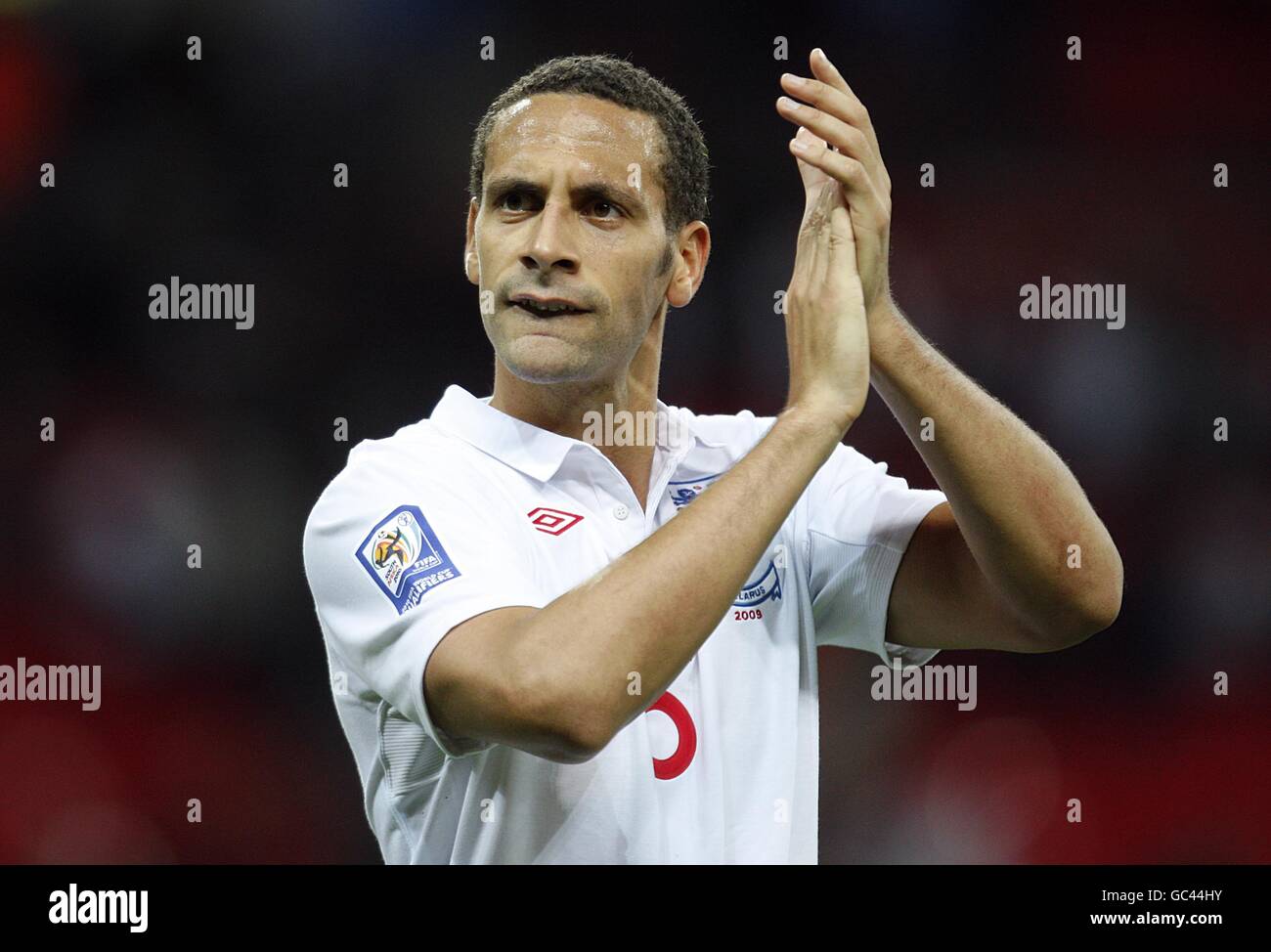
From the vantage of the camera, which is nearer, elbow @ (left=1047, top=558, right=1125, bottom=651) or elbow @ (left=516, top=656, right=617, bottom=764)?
elbow @ (left=516, top=656, right=617, bottom=764)

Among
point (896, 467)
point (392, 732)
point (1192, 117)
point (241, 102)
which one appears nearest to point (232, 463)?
point (241, 102)

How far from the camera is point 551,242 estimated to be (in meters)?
2.64

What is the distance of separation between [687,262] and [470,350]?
6.95 ft

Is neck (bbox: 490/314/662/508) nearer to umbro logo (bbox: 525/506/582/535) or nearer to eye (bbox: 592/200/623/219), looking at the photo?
umbro logo (bbox: 525/506/582/535)

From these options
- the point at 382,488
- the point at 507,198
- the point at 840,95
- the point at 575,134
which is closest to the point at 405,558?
the point at 382,488

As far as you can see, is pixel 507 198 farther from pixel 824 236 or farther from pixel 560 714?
pixel 560 714

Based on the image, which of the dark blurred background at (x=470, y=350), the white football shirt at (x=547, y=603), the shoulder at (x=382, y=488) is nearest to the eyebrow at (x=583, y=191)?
the white football shirt at (x=547, y=603)

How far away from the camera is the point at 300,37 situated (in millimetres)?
5062

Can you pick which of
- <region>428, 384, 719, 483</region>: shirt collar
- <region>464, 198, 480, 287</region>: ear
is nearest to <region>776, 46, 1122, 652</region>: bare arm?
<region>428, 384, 719, 483</region>: shirt collar

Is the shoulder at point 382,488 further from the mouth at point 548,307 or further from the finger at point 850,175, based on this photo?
the finger at point 850,175

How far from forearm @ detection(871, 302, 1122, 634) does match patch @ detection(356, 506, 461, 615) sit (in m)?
0.85

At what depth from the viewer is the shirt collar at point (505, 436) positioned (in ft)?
8.85

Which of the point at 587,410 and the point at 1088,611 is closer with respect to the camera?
the point at 1088,611

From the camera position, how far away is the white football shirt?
2379mm
